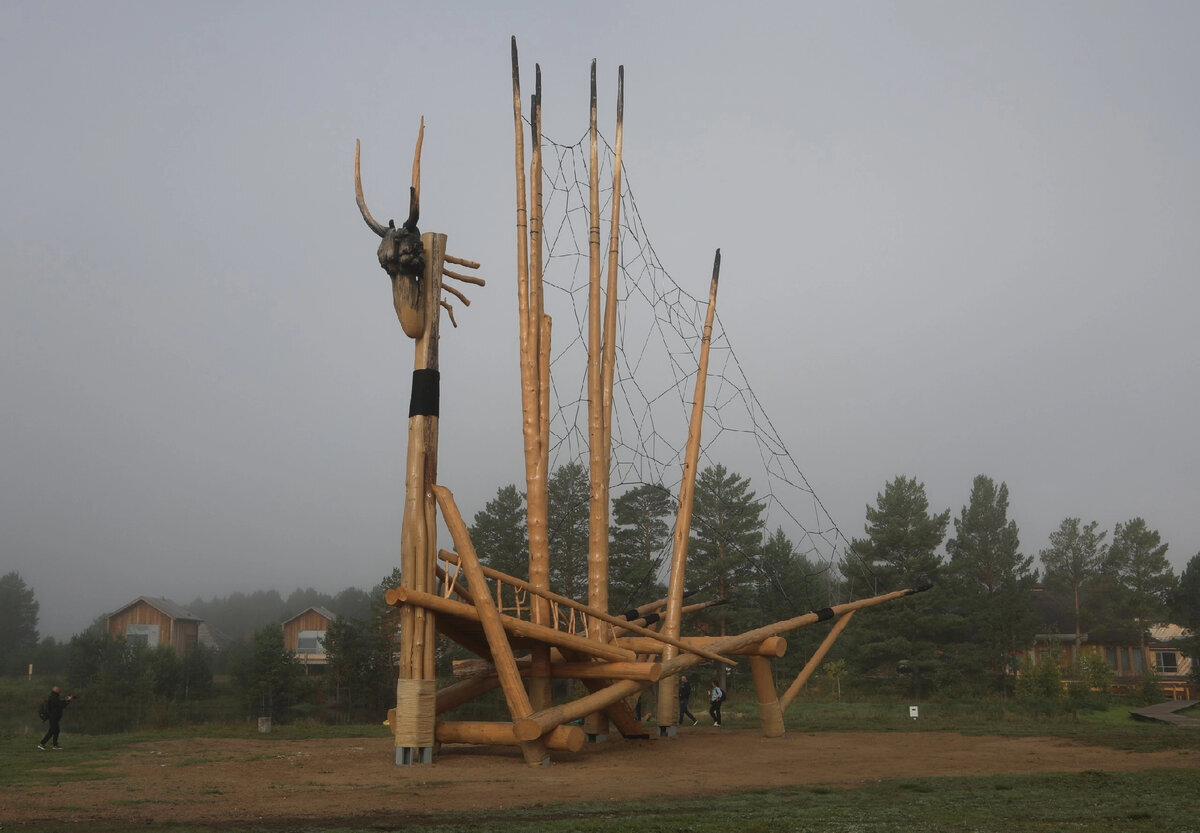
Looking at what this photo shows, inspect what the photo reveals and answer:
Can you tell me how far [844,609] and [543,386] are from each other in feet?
22.7

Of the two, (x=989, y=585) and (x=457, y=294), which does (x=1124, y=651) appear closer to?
(x=989, y=585)

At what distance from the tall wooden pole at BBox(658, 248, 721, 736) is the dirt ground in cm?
74

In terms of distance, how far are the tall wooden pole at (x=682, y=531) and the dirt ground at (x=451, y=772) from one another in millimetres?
737

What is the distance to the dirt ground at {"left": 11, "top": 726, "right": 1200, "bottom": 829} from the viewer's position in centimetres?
911

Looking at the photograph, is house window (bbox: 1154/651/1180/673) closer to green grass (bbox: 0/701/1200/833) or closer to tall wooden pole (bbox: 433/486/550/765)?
green grass (bbox: 0/701/1200/833)

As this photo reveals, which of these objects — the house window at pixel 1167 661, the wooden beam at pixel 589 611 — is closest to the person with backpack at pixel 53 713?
the wooden beam at pixel 589 611

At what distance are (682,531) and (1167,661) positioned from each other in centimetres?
4727

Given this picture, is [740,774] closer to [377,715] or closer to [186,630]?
[377,715]

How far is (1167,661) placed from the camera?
174 ft

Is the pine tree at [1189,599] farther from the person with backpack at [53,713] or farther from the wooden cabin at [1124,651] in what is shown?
the person with backpack at [53,713]

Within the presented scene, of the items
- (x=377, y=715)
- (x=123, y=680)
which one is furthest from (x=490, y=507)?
(x=123, y=680)

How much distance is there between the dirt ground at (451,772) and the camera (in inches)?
359

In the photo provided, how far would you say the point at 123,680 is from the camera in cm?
4038

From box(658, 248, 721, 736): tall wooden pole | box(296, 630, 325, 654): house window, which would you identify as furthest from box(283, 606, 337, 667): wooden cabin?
box(658, 248, 721, 736): tall wooden pole
